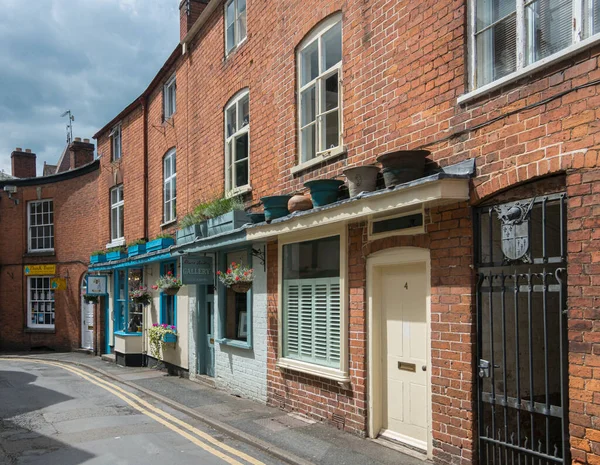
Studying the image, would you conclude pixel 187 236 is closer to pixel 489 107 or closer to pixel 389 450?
pixel 389 450

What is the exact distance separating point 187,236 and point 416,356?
7349 millimetres

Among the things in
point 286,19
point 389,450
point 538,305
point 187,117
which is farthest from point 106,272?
point 538,305

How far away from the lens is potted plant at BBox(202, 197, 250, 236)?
11.0 meters

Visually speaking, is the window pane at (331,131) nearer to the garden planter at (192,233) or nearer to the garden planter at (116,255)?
the garden planter at (192,233)

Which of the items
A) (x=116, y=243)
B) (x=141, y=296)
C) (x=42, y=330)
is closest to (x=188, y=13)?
(x=141, y=296)

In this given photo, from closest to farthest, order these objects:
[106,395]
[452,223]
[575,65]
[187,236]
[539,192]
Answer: [575,65] → [539,192] → [452,223] → [106,395] → [187,236]

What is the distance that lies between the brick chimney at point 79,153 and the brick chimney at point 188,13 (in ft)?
41.4

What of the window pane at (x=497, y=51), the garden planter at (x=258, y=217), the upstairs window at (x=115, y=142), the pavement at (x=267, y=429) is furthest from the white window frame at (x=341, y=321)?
the upstairs window at (x=115, y=142)

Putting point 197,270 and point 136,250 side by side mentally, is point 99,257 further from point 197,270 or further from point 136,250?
point 197,270

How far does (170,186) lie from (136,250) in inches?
87.8

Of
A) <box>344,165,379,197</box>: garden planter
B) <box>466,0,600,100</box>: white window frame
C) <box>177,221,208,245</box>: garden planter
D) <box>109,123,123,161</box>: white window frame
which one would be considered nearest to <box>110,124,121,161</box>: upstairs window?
<box>109,123,123,161</box>: white window frame

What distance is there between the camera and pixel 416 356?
728 centimetres

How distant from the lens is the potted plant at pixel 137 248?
675 inches

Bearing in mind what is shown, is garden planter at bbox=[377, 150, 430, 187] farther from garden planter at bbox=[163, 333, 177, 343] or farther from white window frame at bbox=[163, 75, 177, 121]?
white window frame at bbox=[163, 75, 177, 121]
